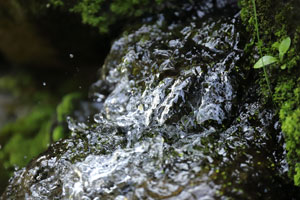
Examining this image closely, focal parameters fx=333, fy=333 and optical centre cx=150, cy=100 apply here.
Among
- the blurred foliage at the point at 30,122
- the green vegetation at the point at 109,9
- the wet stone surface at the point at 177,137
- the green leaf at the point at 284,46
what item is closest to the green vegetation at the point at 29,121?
the blurred foliage at the point at 30,122

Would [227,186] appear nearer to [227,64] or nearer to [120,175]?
[120,175]

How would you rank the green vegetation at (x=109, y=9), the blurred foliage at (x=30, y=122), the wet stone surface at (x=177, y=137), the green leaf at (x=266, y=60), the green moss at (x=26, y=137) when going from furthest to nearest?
the green moss at (x=26, y=137) → the blurred foliage at (x=30, y=122) → the green vegetation at (x=109, y=9) → the green leaf at (x=266, y=60) → the wet stone surface at (x=177, y=137)

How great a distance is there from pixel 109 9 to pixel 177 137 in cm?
201

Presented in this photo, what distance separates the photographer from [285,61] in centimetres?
231

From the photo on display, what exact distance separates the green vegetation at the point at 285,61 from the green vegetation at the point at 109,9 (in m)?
1.53

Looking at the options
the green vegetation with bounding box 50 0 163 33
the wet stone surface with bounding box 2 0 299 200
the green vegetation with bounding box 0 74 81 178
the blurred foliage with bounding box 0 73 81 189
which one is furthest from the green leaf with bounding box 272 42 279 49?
the green vegetation with bounding box 0 74 81 178

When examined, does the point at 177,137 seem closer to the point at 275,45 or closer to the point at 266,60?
the point at 266,60

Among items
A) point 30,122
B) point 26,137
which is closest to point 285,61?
point 26,137

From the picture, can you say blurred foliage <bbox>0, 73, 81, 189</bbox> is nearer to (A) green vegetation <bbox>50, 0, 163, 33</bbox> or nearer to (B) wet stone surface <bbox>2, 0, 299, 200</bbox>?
(B) wet stone surface <bbox>2, 0, 299, 200</bbox>

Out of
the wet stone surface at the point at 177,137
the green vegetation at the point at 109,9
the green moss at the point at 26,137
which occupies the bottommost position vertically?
the wet stone surface at the point at 177,137

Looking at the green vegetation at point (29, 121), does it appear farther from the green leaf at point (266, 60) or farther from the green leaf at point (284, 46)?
the green leaf at point (284, 46)

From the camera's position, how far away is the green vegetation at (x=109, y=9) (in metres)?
3.72

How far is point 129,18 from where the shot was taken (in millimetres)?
3887

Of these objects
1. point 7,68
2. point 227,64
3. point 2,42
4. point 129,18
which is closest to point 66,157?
point 227,64
